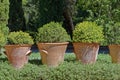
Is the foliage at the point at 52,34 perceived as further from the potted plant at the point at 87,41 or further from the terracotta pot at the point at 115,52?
the terracotta pot at the point at 115,52

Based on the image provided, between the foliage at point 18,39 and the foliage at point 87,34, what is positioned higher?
the foliage at point 87,34

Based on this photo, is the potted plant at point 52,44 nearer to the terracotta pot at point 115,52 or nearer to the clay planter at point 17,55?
the clay planter at point 17,55

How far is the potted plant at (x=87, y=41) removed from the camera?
23.4 ft

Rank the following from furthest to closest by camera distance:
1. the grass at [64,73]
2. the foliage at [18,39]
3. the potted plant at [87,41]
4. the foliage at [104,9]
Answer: the foliage at [104,9] < the foliage at [18,39] < the potted plant at [87,41] < the grass at [64,73]

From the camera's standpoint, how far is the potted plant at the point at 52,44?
23.0 ft

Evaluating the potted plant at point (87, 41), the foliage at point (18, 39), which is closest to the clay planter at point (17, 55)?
the foliage at point (18, 39)

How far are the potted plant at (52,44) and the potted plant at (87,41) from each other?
266mm

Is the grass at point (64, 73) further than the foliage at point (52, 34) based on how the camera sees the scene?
No

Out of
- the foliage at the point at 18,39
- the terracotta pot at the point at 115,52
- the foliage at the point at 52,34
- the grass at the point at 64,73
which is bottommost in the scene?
the grass at the point at 64,73

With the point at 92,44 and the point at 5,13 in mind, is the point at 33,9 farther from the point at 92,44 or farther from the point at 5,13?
the point at 92,44

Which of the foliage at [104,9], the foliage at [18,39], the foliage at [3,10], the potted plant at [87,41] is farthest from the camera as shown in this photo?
the foliage at [104,9]

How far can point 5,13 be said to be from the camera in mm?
8781

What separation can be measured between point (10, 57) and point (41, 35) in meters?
0.75

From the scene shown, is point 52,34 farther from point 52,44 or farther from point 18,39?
point 18,39
